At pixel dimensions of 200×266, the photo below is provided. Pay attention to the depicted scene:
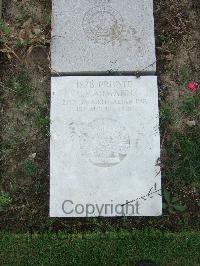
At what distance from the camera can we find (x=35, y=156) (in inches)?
167

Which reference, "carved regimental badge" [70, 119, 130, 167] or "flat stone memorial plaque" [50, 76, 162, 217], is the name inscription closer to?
"flat stone memorial plaque" [50, 76, 162, 217]

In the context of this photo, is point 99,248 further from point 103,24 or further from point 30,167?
point 103,24

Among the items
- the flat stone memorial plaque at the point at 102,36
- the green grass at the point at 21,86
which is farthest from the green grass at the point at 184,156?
the green grass at the point at 21,86

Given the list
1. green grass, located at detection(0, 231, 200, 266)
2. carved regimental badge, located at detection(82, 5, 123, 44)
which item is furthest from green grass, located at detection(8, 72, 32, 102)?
green grass, located at detection(0, 231, 200, 266)

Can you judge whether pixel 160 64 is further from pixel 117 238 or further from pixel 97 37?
pixel 117 238

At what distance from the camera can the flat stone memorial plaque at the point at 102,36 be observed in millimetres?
4227

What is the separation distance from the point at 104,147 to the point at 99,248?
75cm

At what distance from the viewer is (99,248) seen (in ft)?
12.8

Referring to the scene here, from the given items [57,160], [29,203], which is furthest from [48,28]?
[29,203]

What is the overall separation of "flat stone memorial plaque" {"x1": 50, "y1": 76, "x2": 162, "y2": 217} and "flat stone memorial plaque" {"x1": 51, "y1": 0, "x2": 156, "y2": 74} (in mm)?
119

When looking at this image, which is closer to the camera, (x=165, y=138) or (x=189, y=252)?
(x=189, y=252)

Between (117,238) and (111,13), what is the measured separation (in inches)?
71.2

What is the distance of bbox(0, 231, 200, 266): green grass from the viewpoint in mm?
3873

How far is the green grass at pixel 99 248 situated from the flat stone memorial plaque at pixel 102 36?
1302mm
